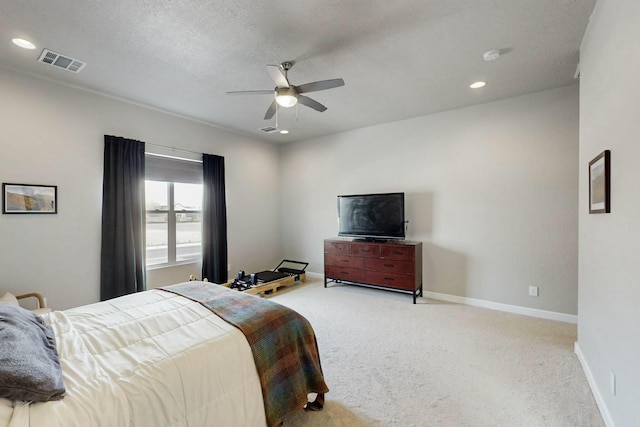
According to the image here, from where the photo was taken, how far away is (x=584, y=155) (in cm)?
228

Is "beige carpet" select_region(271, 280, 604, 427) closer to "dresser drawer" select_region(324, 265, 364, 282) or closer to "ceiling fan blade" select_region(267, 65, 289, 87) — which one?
"dresser drawer" select_region(324, 265, 364, 282)

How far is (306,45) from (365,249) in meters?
3.04

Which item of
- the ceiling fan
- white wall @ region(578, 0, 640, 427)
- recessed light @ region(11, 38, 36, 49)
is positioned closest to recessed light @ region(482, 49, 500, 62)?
white wall @ region(578, 0, 640, 427)

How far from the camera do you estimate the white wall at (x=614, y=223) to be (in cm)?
138

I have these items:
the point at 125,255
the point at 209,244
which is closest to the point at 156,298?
the point at 125,255

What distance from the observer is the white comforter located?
105 cm

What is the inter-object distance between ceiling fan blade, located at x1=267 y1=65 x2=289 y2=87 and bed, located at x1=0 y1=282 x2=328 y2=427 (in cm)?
187

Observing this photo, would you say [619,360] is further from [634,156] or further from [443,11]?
[443,11]

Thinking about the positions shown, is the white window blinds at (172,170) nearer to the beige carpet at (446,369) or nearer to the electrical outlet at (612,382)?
the beige carpet at (446,369)

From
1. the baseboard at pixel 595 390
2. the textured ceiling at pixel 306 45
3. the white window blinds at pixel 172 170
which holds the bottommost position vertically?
the baseboard at pixel 595 390

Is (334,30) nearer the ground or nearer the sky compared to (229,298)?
nearer the sky

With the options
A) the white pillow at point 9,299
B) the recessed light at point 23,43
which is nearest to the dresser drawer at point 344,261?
the white pillow at point 9,299

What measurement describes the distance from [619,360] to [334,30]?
2.97 m

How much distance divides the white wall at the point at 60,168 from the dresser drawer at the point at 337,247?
8.78 feet
